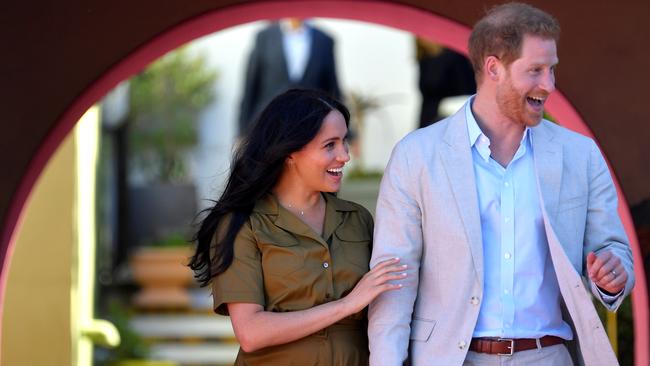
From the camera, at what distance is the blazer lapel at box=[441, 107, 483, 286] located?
3982 millimetres

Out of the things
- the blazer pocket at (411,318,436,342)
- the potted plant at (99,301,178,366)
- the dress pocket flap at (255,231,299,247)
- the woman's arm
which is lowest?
the blazer pocket at (411,318,436,342)

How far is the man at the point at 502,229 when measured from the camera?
13.0 ft

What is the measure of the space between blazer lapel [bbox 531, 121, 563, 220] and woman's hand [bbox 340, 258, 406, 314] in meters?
0.46

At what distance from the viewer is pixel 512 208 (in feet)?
13.2

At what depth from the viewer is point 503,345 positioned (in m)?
3.97

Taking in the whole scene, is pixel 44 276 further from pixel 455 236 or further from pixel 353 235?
pixel 455 236

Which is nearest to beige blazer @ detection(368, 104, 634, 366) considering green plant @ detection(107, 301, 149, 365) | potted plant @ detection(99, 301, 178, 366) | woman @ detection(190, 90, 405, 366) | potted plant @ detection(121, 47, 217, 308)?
woman @ detection(190, 90, 405, 366)

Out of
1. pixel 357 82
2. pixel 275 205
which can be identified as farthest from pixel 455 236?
pixel 357 82

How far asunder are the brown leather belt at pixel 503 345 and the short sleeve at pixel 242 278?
0.66 m

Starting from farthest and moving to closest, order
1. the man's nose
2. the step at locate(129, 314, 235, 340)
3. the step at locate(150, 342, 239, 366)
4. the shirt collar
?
the step at locate(129, 314, 235, 340) → the step at locate(150, 342, 239, 366) → the shirt collar → the man's nose

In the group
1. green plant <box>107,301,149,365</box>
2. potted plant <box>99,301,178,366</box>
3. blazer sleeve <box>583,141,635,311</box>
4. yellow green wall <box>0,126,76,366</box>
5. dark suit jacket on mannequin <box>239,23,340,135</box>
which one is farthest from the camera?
dark suit jacket on mannequin <box>239,23,340,135</box>

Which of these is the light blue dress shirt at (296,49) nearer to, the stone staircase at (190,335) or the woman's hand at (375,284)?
the stone staircase at (190,335)

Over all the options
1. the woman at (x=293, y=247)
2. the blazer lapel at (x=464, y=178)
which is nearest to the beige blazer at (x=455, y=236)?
the blazer lapel at (x=464, y=178)

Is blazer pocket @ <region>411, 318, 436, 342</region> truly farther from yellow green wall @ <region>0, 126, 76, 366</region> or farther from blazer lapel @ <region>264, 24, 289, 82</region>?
blazer lapel @ <region>264, 24, 289, 82</region>
